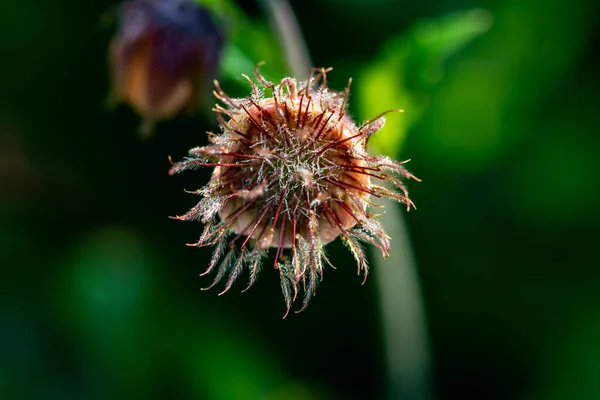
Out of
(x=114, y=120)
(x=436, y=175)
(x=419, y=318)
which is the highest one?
(x=114, y=120)

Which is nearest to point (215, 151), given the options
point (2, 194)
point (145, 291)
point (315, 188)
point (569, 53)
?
point (315, 188)

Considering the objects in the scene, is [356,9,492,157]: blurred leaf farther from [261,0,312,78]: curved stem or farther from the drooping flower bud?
the drooping flower bud

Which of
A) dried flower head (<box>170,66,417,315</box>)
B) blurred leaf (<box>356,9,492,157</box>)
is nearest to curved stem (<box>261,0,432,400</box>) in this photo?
blurred leaf (<box>356,9,492,157</box>)

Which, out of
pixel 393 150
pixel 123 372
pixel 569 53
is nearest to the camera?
pixel 393 150

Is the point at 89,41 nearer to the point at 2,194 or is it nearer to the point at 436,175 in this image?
the point at 2,194

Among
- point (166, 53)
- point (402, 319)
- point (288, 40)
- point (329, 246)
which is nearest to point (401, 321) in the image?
point (402, 319)
